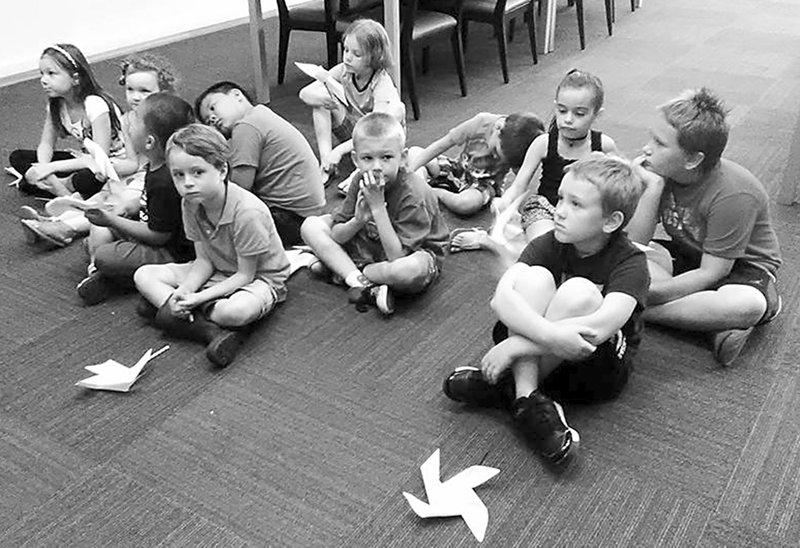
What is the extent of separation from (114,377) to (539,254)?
1.10 metres

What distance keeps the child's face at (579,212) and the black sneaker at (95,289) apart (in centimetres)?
138

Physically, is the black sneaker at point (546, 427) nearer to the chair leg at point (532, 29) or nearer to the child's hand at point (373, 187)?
the child's hand at point (373, 187)

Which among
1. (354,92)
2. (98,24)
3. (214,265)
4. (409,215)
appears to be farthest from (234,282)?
(98,24)

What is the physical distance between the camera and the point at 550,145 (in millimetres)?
2406

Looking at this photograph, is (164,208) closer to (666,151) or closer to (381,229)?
(381,229)

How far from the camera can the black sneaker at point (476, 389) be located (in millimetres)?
1803

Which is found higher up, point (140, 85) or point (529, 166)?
point (140, 85)

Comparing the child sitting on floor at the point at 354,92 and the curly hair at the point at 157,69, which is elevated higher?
the curly hair at the point at 157,69

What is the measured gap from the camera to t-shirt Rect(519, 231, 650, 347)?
1.67 metres

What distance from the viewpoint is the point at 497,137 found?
2.67 meters

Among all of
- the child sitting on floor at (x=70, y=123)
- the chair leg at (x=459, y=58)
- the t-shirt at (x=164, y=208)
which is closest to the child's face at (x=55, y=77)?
the child sitting on floor at (x=70, y=123)

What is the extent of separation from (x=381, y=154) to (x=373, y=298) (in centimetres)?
42

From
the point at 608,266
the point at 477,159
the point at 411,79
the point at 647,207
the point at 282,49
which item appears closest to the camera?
the point at 608,266

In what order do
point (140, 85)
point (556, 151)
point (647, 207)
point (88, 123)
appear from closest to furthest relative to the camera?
1. point (647, 207)
2. point (556, 151)
3. point (140, 85)
4. point (88, 123)
